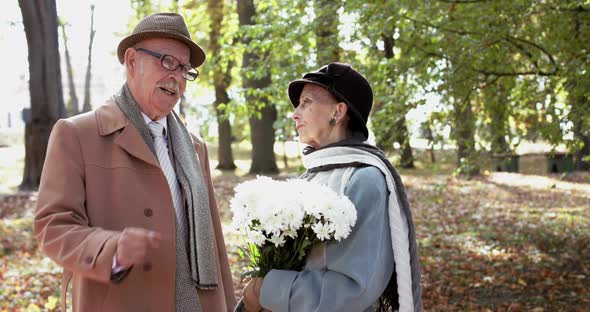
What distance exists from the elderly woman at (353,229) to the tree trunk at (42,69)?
9526mm

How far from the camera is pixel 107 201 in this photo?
10.2ft

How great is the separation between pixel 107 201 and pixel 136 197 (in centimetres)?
14

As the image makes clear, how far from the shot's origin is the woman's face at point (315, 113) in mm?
3248

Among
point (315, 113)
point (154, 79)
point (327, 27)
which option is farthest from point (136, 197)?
point (327, 27)

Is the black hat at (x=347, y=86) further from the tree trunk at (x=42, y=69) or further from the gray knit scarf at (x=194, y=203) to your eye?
the tree trunk at (x=42, y=69)

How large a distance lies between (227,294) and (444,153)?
4876mm

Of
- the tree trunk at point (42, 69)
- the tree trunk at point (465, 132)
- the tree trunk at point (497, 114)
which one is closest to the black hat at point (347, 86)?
the tree trunk at point (465, 132)

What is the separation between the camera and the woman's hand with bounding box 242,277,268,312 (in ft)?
9.77

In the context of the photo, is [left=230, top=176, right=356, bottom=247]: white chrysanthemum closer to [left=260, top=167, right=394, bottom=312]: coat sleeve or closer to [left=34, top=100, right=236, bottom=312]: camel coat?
[left=260, top=167, right=394, bottom=312]: coat sleeve

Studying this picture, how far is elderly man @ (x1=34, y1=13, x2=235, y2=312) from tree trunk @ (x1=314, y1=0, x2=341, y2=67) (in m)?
5.00

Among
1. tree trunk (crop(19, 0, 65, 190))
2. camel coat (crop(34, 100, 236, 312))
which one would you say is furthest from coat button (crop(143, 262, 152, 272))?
tree trunk (crop(19, 0, 65, 190))

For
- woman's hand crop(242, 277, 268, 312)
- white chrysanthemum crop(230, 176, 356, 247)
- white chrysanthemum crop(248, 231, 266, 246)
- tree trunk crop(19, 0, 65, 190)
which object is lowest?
woman's hand crop(242, 277, 268, 312)

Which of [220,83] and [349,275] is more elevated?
[220,83]

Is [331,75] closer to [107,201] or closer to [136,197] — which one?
[136,197]
